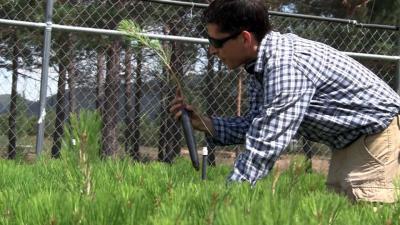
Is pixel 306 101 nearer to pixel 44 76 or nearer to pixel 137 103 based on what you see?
pixel 44 76

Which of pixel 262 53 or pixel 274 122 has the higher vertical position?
pixel 262 53

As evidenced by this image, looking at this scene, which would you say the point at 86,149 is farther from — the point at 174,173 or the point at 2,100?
the point at 2,100

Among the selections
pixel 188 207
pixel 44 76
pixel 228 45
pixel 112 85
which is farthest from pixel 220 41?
pixel 112 85

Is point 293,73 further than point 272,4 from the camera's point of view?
No

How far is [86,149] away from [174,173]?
80cm

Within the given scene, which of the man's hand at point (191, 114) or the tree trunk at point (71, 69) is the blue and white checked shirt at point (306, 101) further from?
the tree trunk at point (71, 69)

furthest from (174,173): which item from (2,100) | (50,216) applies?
(2,100)

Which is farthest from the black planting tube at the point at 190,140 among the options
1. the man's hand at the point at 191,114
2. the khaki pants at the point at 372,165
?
the khaki pants at the point at 372,165

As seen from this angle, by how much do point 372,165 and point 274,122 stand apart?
0.51 m

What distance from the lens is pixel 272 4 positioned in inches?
395

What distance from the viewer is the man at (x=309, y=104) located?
1450 mm

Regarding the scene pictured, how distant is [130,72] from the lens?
5.46 m

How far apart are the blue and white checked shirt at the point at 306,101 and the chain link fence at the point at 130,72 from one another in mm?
2749

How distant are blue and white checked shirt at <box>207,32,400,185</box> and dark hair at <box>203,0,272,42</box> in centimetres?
6
